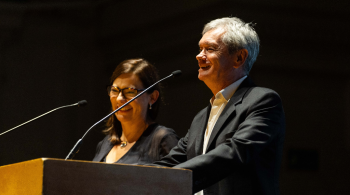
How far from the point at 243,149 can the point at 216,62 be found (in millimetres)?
680

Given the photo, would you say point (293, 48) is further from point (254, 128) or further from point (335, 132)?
point (254, 128)

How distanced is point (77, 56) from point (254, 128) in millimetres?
3934

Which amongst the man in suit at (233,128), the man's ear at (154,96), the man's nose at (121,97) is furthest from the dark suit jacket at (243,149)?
the man's ear at (154,96)

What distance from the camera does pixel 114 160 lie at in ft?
8.86

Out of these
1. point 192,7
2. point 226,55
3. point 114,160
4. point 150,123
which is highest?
point 192,7

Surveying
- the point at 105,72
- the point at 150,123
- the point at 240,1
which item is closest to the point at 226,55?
the point at 150,123

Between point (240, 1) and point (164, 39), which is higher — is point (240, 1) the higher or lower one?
the higher one

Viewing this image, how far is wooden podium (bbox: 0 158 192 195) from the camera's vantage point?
3.72 feet

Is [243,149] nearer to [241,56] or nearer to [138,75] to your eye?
[241,56]

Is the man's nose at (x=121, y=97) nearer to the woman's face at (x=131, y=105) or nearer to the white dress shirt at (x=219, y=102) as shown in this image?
the woman's face at (x=131, y=105)

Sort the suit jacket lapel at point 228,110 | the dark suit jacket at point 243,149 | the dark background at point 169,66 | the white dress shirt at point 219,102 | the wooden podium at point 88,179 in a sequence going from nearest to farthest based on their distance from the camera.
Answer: the wooden podium at point 88,179 < the dark suit jacket at point 243,149 < the suit jacket lapel at point 228,110 < the white dress shirt at point 219,102 < the dark background at point 169,66

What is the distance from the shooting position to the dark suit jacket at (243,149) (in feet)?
4.97

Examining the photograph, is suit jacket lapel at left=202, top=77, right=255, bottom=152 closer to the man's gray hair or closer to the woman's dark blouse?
the man's gray hair

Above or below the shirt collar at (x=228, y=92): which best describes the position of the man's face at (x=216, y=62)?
above
